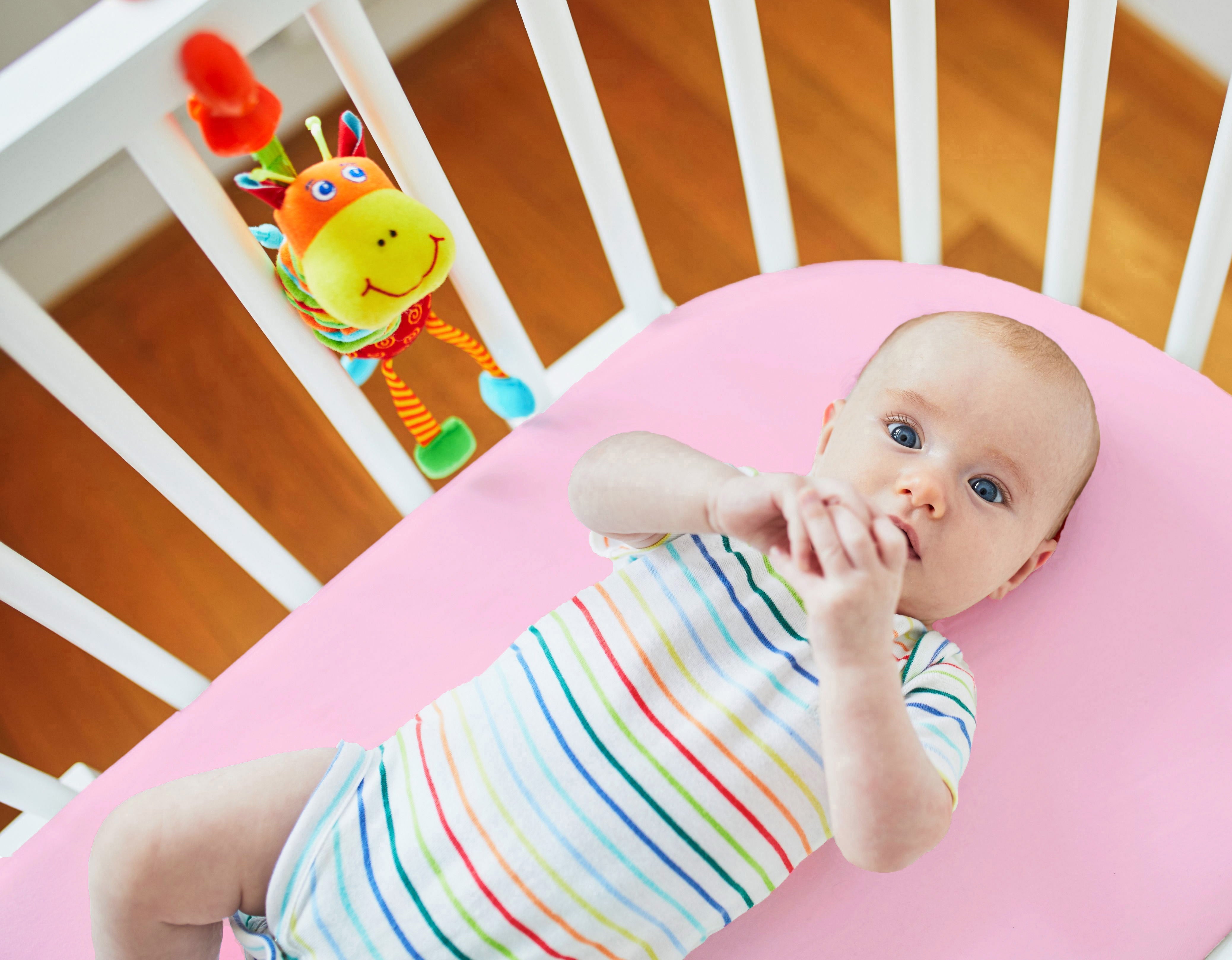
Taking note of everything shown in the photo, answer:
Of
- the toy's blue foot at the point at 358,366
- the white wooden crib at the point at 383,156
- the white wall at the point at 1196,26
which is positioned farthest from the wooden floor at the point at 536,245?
the toy's blue foot at the point at 358,366

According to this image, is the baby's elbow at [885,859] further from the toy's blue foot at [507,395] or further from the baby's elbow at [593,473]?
Answer: the toy's blue foot at [507,395]

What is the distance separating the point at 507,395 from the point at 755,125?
27 centimetres

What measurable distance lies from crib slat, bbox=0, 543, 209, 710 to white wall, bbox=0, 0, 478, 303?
0.66m

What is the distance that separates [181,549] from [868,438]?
889mm

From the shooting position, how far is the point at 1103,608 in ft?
2.52

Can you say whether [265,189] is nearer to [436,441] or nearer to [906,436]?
[436,441]

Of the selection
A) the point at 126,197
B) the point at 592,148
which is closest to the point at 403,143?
the point at 592,148

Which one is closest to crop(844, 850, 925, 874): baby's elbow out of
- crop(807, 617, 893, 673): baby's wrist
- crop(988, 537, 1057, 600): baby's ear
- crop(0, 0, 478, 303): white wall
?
crop(807, 617, 893, 673): baby's wrist

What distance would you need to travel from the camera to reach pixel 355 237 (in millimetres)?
591

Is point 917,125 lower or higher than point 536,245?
lower

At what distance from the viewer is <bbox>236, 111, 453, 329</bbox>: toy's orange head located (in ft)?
1.93

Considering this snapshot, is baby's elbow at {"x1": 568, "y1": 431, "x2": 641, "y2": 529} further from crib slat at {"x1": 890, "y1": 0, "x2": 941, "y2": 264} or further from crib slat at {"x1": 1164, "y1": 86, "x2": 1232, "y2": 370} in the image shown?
crib slat at {"x1": 1164, "y1": 86, "x2": 1232, "y2": 370}

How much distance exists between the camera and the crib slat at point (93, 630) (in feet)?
2.23

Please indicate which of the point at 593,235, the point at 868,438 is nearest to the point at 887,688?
the point at 868,438
